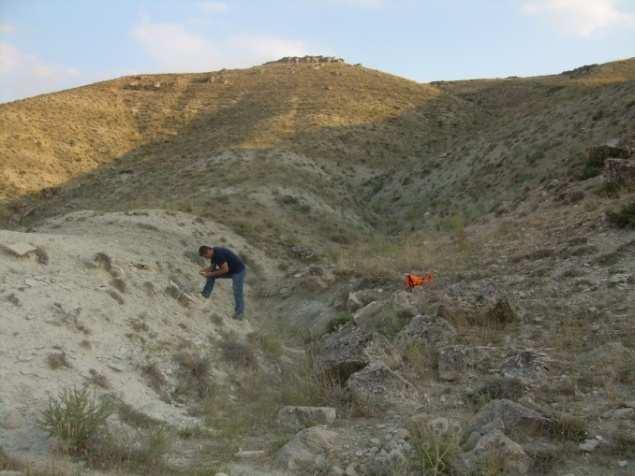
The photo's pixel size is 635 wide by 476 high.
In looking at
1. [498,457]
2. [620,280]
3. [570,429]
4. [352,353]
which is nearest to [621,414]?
[570,429]

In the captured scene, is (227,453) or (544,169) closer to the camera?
(227,453)

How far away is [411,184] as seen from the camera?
31766 millimetres

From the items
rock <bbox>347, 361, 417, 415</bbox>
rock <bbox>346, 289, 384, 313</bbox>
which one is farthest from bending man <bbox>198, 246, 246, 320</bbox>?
rock <bbox>347, 361, 417, 415</bbox>

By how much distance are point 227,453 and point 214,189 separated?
20859 mm

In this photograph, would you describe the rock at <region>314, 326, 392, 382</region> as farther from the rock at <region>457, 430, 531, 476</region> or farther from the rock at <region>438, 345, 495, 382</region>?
the rock at <region>457, 430, 531, 476</region>

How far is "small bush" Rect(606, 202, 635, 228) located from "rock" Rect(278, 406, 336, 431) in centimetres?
867

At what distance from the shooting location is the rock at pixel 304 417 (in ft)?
25.2

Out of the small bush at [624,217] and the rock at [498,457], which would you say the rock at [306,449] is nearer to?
the rock at [498,457]

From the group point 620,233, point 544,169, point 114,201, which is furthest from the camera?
point 114,201

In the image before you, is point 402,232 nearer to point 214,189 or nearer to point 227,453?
point 214,189

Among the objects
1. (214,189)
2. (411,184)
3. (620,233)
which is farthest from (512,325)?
(411,184)

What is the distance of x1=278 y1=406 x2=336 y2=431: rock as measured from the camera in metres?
7.67

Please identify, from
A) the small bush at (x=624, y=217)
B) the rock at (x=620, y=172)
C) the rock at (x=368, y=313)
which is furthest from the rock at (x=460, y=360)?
the rock at (x=620, y=172)

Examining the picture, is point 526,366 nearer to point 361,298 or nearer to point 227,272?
point 361,298
